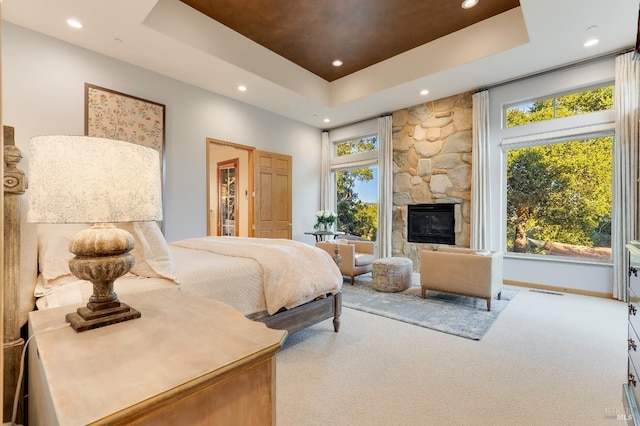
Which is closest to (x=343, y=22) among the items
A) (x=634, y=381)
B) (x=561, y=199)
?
(x=561, y=199)

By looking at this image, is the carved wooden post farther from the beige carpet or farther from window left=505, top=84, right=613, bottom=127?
window left=505, top=84, right=613, bottom=127

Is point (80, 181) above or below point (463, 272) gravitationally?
above

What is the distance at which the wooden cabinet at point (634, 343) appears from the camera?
1.41 meters

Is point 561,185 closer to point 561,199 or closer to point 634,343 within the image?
point 561,199

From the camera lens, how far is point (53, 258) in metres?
1.55

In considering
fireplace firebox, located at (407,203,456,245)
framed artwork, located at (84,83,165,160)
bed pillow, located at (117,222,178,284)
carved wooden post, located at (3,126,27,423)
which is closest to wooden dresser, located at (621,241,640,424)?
bed pillow, located at (117,222,178,284)

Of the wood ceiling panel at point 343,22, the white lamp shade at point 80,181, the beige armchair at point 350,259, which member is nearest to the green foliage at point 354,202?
the beige armchair at point 350,259

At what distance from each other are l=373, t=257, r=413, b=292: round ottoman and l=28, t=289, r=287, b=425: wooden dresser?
10.6 feet

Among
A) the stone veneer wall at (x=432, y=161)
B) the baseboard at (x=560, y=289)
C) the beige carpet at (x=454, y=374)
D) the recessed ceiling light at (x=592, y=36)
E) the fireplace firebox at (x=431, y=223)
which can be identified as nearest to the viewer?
the beige carpet at (x=454, y=374)

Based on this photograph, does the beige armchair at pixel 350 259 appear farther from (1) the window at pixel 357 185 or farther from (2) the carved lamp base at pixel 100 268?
(2) the carved lamp base at pixel 100 268

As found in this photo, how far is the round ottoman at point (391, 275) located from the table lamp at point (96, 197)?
11.2 ft

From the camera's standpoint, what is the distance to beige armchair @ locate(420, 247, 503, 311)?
10.9 ft

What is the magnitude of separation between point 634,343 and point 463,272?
1.97 meters

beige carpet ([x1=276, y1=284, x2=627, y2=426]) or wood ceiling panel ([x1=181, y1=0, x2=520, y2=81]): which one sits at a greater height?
wood ceiling panel ([x1=181, y1=0, x2=520, y2=81])
